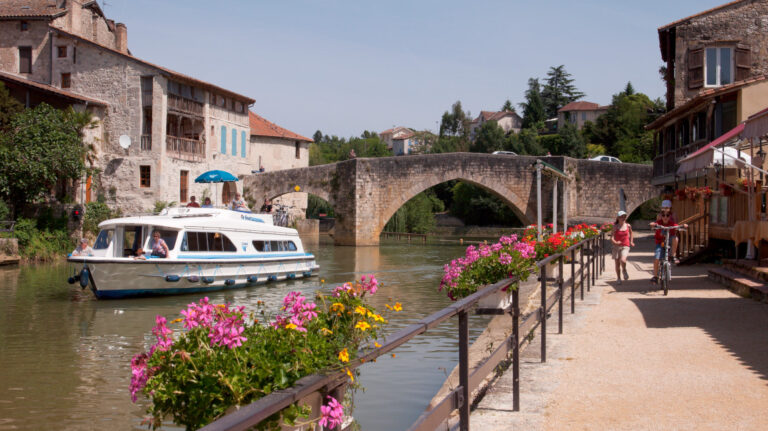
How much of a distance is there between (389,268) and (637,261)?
265 inches

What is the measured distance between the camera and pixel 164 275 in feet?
44.2

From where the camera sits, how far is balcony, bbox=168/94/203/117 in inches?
1056

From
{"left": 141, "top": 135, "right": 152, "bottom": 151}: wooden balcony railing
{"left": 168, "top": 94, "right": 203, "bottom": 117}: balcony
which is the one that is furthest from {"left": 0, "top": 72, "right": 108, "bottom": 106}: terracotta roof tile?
{"left": 168, "top": 94, "right": 203, "bottom": 117}: balcony

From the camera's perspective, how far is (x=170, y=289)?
Answer: 13.6m

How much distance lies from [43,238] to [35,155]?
2.39m

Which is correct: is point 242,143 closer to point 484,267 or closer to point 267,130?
point 267,130

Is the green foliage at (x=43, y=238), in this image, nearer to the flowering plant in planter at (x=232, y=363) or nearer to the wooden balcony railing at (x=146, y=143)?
the wooden balcony railing at (x=146, y=143)

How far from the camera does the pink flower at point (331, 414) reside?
2.10 meters

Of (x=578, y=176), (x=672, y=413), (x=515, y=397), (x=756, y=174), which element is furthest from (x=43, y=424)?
(x=578, y=176)

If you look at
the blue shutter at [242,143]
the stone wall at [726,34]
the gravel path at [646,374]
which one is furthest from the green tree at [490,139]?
the gravel path at [646,374]

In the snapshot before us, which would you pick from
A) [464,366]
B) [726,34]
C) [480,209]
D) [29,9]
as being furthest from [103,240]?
[480,209]

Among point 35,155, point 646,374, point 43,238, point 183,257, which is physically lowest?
point 646,374

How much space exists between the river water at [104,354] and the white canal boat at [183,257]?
0.30 metres

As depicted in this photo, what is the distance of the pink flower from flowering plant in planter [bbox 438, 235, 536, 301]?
18.9 feet
